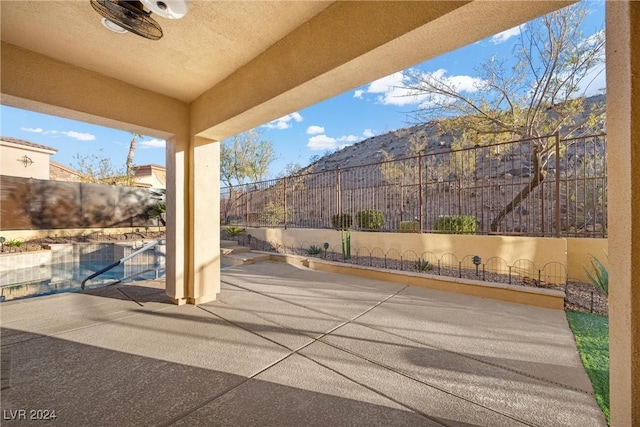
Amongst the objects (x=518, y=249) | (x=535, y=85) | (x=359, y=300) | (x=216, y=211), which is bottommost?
(x=359, y=300)

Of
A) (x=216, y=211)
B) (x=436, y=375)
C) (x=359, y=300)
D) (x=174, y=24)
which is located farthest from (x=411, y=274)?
(x=174, y=24)

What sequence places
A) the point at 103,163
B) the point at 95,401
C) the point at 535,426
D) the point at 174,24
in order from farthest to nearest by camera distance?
the point at 103,163, the point at 174,24, the point at 95,401, the point at 535,426

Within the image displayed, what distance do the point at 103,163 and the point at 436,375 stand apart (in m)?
17.4

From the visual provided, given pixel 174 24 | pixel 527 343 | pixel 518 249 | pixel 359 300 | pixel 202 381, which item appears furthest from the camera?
pixel 518 249

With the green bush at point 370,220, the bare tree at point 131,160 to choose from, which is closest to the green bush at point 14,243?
the bare tree at point 131,160

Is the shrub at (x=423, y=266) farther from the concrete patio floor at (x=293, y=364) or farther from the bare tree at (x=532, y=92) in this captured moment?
the bare tree at (x=532, y=92)

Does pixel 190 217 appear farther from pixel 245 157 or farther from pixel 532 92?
pixel 245 157

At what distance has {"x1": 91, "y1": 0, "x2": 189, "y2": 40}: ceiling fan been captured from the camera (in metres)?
1.64

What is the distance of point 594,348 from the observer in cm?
239

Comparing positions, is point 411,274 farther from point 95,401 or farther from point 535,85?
point 535,85

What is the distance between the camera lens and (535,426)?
1523 mm

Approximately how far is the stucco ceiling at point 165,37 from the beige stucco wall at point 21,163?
1434 centimetres

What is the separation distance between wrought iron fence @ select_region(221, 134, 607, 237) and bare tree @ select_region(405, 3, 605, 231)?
367 millimetres

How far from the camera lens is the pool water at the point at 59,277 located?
19.2ft
